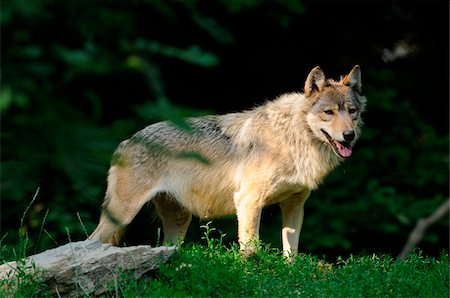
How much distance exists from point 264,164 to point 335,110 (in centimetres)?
78

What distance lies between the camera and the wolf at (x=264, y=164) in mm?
7145

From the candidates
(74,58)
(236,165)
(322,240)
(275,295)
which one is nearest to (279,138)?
(236,165)

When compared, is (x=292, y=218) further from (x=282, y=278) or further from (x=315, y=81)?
(x=282, y=278)

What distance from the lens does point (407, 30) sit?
12453mm

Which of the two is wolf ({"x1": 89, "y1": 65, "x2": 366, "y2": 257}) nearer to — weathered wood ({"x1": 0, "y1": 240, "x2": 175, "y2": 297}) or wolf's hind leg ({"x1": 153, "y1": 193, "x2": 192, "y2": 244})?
wolf's hind leg ({"x1": 153, "y1": 193, "x2": 192, "y2": 244})

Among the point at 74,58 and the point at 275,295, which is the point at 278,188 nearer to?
the point at 275,295

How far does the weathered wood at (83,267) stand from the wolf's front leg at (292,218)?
96.0 inches

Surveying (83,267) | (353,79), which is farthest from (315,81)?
(83,267)

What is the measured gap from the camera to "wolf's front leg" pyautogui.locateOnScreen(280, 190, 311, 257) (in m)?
7.45

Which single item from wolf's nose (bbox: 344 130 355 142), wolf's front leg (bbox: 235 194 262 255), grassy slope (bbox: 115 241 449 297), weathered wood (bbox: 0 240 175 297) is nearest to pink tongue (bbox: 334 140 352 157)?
wolf's nose (bbox: 344 130 355 142)

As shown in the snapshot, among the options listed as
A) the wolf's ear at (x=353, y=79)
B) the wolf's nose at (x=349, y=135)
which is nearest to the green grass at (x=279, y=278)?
the wolf's nose at (x=349, y=135)

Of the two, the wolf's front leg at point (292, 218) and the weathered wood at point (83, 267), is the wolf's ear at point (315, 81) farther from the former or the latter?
the weathered wood at point (83, 267)

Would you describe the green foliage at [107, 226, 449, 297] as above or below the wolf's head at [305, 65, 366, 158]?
below

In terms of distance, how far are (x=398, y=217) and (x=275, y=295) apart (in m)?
6.06
